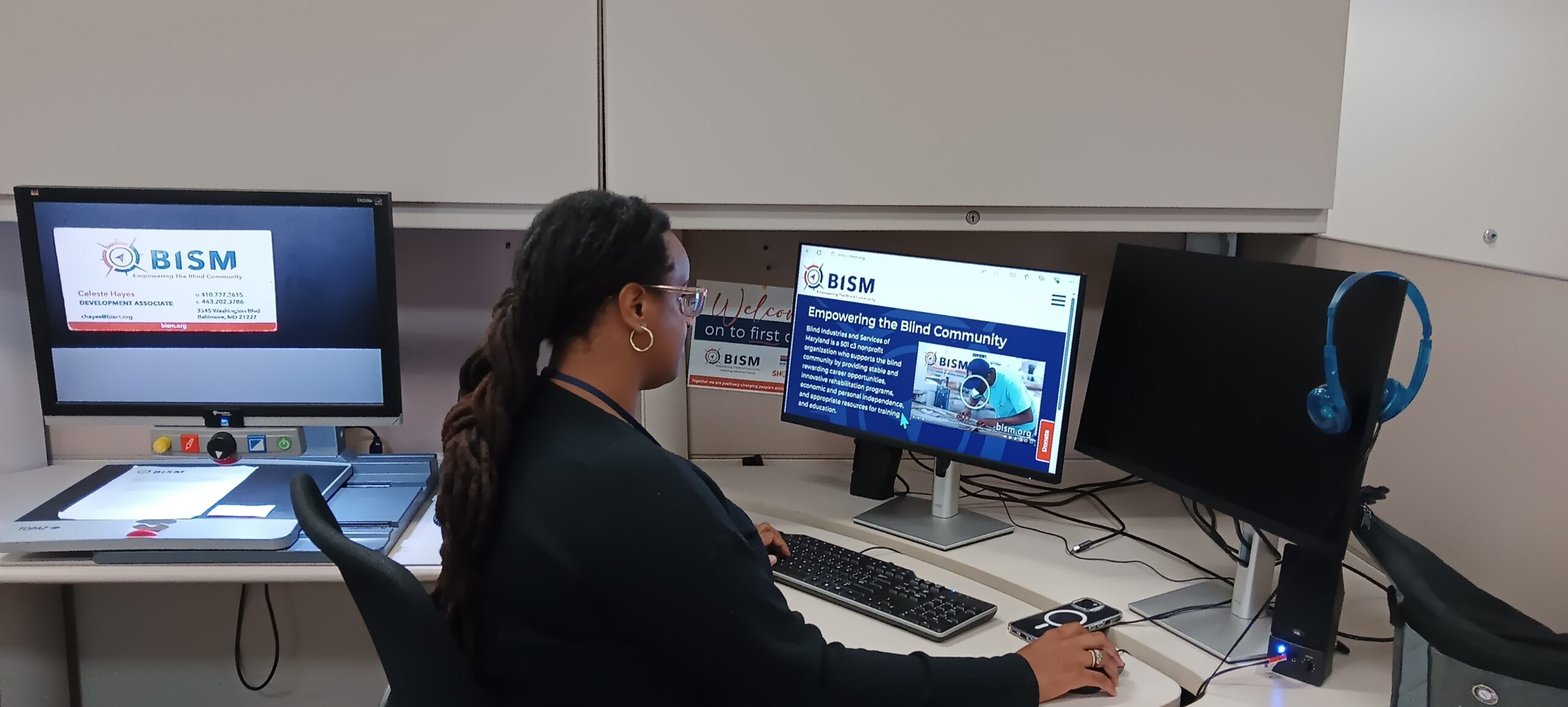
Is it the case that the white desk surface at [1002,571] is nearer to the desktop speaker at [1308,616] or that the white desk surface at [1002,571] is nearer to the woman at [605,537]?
the desktop speaker at [1308,616]

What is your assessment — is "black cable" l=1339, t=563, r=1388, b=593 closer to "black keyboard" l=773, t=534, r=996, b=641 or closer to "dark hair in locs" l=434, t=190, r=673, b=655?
"black keyboard" l=773, t=534, r=996, b=641

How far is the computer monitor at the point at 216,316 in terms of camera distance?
5.60 feet

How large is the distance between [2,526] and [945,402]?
1.46m

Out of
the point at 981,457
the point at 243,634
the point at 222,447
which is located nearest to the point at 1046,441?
the point at 981,457

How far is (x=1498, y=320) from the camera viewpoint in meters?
1.36

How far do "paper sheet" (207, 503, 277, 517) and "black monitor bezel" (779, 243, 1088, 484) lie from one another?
32.2 inches

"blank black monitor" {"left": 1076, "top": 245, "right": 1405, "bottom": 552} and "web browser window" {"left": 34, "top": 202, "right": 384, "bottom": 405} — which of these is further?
"web browser window" {"left": 34, "top": 202, "right": 384, "bottom": 405}

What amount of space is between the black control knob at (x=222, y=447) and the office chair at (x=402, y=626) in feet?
2.77

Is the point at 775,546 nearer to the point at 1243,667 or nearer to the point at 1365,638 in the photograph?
the point at 1243,667

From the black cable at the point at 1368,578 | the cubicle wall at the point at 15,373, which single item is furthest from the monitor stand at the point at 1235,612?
the cubicle wall at the point at 15,373

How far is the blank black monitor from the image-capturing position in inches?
47.0

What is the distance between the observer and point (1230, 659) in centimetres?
130

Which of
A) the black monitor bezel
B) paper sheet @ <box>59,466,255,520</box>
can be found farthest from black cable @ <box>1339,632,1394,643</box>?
paper sheet @ <box>59,466,255,520</box>

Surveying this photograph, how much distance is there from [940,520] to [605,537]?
868 millimetres
